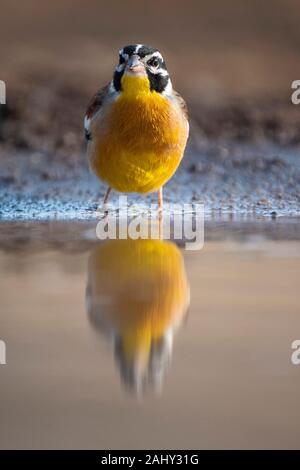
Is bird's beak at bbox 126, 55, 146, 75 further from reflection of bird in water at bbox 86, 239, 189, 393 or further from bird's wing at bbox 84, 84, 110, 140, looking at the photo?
reflection of bird in water at bbox 86, 239, 189, 393

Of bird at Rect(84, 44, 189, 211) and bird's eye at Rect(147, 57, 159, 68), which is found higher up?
bird's eye at Rect(147, 57, 159, 68)

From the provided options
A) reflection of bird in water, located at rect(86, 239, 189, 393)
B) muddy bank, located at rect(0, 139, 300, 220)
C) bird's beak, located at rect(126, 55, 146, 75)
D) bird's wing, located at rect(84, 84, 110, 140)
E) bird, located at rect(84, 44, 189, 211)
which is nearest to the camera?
reflection of bird in water, located at rect(86, 239, 189, 393)

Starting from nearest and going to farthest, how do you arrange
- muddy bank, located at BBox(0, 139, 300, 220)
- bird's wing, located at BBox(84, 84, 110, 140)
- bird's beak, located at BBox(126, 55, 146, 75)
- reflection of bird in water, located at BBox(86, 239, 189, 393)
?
reflection of bird in water, located at BBox(86, 239, 189, 393), bird's beak, located at BBox(126, 55, 146, 75), bird's wing, located at BBox(84, 84, 110, 140), muddy bank, located at BBox(0, 139, 300, 220)

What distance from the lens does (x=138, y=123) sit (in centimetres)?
774

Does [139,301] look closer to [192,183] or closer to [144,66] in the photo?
[144,66]

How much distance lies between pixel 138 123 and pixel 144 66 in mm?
429

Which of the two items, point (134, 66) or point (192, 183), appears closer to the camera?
point (134, 66)

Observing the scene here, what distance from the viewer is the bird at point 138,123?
774cm

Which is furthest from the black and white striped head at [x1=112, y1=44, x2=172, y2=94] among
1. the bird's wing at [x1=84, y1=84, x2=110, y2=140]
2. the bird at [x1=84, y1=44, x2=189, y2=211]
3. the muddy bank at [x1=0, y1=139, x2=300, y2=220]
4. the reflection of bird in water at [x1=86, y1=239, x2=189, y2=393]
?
the reflection of bird in water at [x1=86, y1=239, x2=189, y2=393]

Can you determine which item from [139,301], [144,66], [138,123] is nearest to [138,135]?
[138,123]

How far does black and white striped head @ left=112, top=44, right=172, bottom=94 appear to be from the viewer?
7577mm

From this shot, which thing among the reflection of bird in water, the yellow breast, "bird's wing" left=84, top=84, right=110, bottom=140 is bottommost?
the reflection of bird in water

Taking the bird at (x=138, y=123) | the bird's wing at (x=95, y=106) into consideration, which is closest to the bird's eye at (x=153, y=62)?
the bird at (x=138, y=123)

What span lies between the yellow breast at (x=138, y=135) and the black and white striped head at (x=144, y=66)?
60mm
